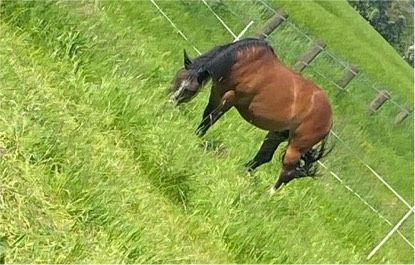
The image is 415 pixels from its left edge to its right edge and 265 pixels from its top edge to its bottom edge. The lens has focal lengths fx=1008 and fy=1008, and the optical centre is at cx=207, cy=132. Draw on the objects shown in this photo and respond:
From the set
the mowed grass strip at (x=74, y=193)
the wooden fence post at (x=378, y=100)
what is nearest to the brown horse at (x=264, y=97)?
the mowed grass strip at (x=74, y=193)

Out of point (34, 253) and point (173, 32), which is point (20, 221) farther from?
point (173, 32)

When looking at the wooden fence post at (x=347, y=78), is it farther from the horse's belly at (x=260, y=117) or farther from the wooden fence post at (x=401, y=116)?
the horse's belly at (x=260, y=117)

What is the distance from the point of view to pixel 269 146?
6477 mm

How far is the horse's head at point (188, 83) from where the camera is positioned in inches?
222

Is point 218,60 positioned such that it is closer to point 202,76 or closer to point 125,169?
point 202,76

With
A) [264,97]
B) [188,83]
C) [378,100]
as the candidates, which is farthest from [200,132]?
[378,100]

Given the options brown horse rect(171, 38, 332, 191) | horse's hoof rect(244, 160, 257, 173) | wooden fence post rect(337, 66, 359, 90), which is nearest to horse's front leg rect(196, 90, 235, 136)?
brown horse rect(171, 38, 332, 191)

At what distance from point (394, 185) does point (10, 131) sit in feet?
29.7

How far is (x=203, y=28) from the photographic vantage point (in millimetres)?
11023

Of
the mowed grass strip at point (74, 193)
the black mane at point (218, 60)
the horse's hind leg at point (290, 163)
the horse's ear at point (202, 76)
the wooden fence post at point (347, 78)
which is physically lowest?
the wooden fence post at point (347, 78)

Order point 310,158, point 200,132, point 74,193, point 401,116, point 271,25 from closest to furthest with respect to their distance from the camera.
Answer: point 74,193, point 200,132, point 310,158, point 271,25, point 401,116

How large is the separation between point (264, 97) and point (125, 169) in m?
1.72

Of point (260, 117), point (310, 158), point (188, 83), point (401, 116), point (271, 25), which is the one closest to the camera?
point (188, 83)

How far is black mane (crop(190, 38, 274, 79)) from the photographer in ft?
18.5
